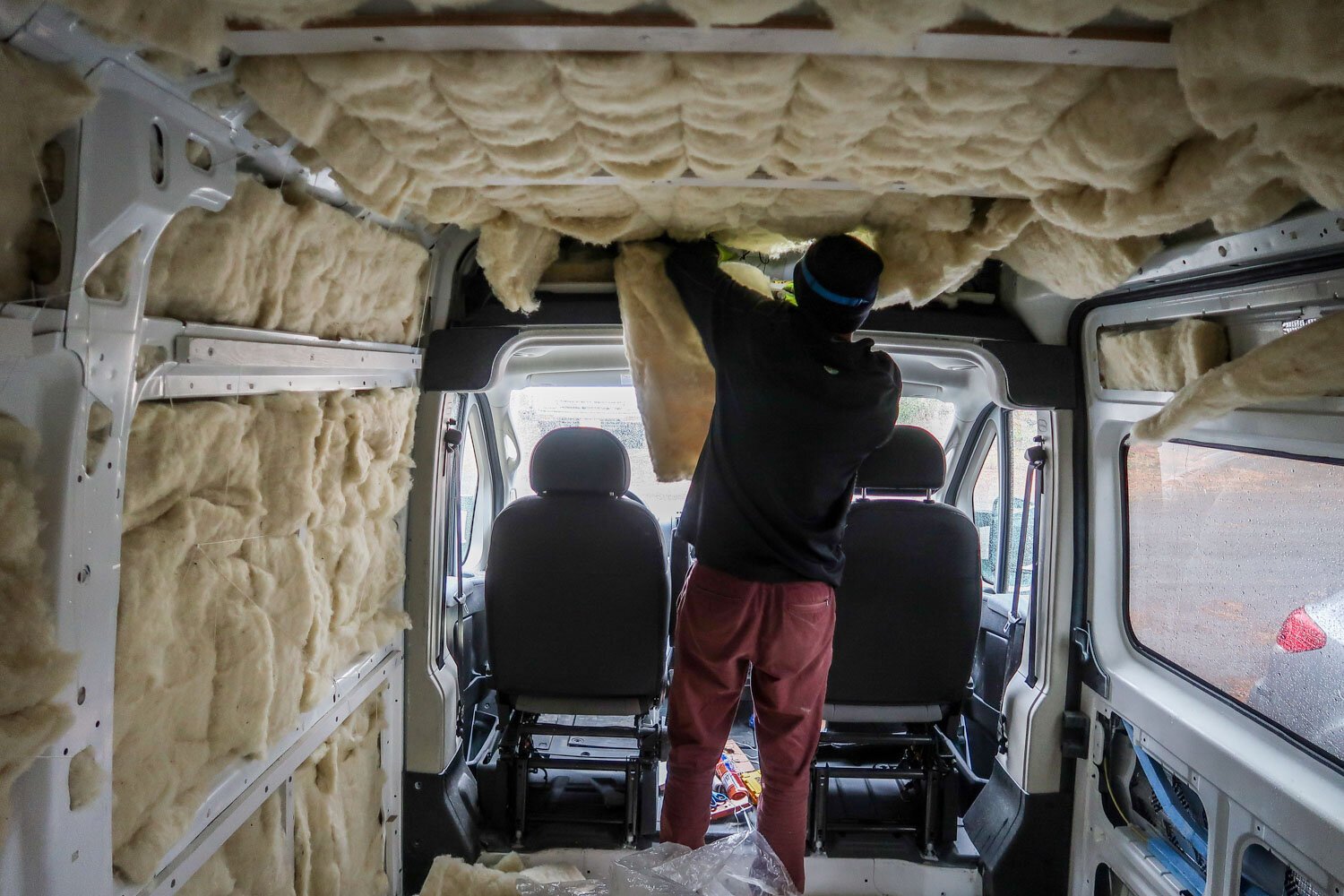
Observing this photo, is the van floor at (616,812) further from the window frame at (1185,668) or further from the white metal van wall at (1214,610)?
the window frame at (1185,668)

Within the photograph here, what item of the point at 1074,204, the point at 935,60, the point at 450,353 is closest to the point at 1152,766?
the point at 1074,204

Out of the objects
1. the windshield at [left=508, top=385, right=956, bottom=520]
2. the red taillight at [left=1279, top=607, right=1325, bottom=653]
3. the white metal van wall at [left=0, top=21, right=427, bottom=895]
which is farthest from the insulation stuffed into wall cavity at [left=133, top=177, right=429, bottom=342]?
the red taillight at [left=1279, top=607, right=1325, bottom=653]

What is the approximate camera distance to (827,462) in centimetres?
206

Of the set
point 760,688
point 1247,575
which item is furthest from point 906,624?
point 1247,575

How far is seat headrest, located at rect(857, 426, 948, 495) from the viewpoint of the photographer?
2766 millimetres

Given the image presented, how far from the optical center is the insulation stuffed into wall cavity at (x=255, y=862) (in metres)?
1.55

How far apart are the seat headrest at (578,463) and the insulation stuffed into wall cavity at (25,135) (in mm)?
1782

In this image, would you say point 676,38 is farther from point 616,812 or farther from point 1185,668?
point 616,812

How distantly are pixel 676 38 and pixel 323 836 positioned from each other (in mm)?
2158

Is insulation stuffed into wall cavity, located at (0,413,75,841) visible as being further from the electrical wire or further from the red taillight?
the electrical wire

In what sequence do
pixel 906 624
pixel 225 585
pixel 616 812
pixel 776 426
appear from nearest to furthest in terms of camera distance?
pixel 225 585 < pixel 776 426 < pixel 906 624 < pixel 616 812

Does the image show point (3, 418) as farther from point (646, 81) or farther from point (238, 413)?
point (646, 81)

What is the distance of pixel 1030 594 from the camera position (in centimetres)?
274

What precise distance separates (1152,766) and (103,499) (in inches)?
107
